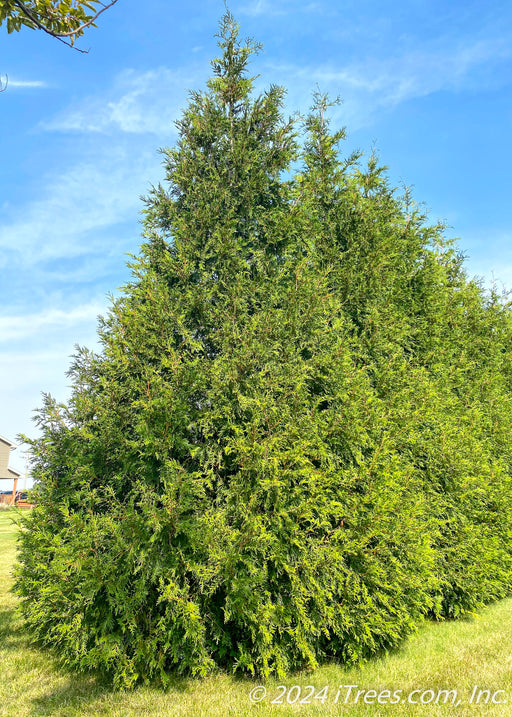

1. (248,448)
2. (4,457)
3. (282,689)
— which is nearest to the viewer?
(282,689)

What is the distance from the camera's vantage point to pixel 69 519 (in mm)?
5195

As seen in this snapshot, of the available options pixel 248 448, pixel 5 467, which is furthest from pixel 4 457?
pixel 248 448

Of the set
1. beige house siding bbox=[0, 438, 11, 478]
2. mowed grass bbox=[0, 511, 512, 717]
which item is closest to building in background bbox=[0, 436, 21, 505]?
beige house siding bbox=[0, 438, 11, 478]

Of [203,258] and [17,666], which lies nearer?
[17,666]

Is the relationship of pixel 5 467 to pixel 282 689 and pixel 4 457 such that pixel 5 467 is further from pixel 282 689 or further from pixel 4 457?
pixel 282 689

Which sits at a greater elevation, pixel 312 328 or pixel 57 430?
pixel 312 328

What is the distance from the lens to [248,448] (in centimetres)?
531

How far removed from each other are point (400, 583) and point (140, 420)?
14.5 ft

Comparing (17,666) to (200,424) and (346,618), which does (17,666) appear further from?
(346,618)

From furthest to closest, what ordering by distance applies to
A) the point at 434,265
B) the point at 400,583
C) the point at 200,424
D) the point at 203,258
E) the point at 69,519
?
the point at 434,265 < the point at 203,258 < the point at 400,583 < the point at 200,424 < the point at 69,519

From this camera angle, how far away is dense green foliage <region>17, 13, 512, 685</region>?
5.04m

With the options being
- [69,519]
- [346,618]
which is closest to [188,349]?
Answer: [69,519]

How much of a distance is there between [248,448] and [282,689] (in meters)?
2.77

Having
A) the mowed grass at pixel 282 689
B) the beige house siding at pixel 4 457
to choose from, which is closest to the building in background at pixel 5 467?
the beige house siding at pixel 4 457
